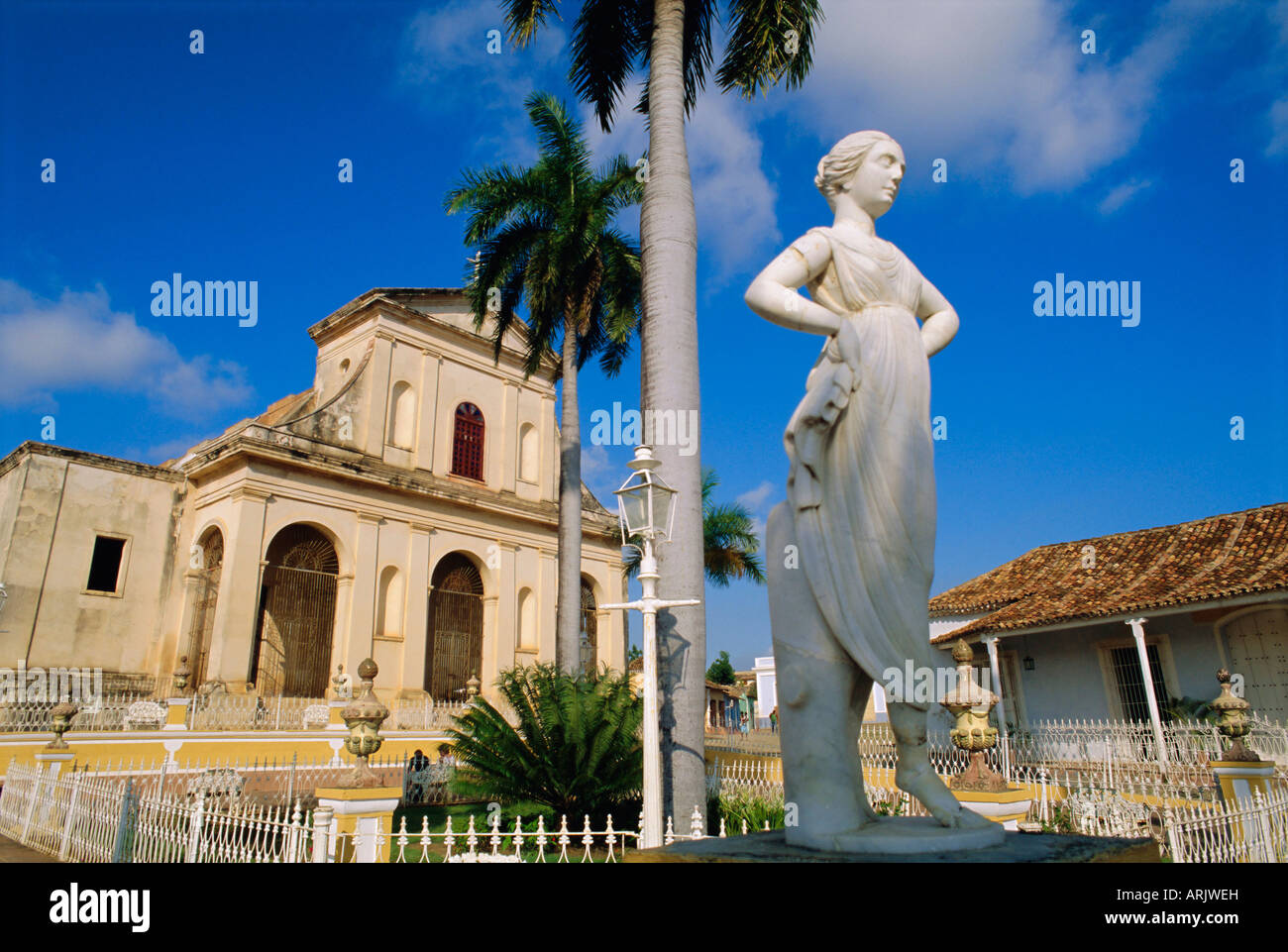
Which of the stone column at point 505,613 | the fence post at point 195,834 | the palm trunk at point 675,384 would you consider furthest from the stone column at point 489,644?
the palm trunk at point 675,384

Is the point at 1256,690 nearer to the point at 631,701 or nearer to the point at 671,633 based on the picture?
the point at 631,701

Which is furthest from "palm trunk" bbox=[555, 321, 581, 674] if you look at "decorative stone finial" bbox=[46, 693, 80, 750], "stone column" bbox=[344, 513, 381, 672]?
"stone column" bbox=[344, 513, 381, 672]

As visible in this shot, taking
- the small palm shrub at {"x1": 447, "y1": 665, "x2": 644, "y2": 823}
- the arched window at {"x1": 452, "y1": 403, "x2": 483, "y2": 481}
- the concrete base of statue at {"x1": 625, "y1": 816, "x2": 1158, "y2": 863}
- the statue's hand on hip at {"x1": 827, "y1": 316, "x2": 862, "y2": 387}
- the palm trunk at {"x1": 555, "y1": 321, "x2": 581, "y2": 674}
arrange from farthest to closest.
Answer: the arched window at {"x1": 452, "y1": 403, "x2": 483, "y2": 481} → the palm trunk at {"x1": 555, "y1": 321, "x2": 581, "y2": 674} → the small palm shrub at {"x1": 447, "y1": 665, "x2": 644, "y2": 823} → the statue's hand on hip at {"x1": 827, "y1": 316, "x2": 862, "y2": 387} → the concrete base of statue at {"x1": 625, "y1": 816, "x2": 1158, "y2": 863}

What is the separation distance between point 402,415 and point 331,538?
4056 millimetres

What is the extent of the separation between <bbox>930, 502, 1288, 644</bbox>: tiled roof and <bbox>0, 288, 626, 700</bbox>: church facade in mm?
8796

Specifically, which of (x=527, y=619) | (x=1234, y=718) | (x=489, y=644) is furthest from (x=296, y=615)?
(x=1234, y=718)

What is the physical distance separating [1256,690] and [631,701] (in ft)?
37.8

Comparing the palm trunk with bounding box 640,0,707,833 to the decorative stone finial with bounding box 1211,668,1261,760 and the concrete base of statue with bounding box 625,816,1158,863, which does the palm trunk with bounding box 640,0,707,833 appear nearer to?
the concrete base of statue with bounding box 625,816,1158,863

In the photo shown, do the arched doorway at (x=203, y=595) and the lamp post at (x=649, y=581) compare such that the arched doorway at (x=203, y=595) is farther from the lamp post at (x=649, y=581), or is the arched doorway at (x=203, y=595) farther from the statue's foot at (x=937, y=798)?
the statue's foot at (x=937, y=798)

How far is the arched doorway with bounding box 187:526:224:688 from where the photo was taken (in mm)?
16984

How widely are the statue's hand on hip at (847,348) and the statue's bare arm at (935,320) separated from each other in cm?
37

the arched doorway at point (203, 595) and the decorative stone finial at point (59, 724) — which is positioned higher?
the arched doorway at point (203, 595)

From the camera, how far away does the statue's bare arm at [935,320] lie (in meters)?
3.23

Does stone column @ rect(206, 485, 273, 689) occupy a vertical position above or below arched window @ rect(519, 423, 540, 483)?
below
